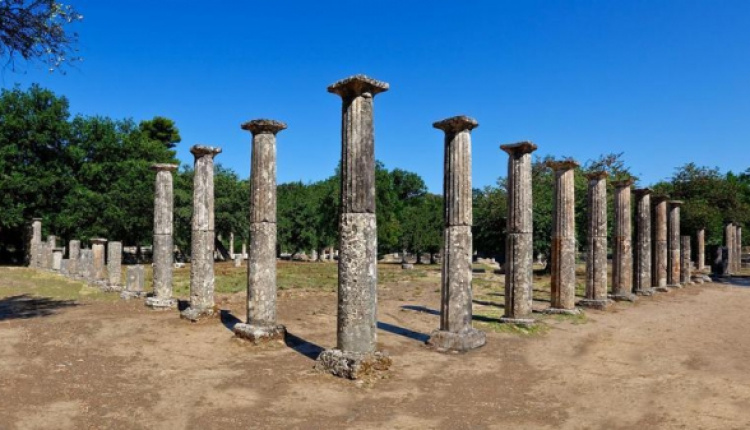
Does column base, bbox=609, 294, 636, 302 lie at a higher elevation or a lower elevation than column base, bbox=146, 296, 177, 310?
lower

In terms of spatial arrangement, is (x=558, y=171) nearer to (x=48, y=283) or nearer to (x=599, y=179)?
(x=599, y=179)

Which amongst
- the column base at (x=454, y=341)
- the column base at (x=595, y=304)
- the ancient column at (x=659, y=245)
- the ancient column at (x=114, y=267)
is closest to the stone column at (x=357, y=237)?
the column base at (x=454, y=341)

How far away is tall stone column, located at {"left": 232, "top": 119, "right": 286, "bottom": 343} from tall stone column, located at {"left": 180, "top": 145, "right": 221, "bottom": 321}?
2.80 meters

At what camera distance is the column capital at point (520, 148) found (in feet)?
46.3

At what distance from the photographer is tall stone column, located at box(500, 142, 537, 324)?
1407 centimetres

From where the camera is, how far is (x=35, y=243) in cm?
3625

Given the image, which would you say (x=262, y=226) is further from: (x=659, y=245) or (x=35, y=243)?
(x=35, y=243)

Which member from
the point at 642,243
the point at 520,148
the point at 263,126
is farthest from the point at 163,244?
the point at 642,243

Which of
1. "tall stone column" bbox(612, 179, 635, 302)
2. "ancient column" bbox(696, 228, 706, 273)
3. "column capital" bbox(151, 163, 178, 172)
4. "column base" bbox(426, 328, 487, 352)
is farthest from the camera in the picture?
"ancient column" bbox(696, 228, 706, 273)

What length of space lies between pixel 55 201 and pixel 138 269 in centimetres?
2531

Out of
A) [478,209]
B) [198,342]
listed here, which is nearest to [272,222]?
[198,342]

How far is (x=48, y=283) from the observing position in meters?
25.3

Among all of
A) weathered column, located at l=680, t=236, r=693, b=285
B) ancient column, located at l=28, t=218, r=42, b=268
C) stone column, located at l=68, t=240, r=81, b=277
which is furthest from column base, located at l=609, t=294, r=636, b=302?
ancient column, located at l=28, t=218, r=42, b=268

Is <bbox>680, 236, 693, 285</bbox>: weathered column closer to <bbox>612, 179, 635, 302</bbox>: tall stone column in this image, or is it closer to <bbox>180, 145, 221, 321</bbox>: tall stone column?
<bbox>612, 179, 635, 302</bbox>: tall stone column
